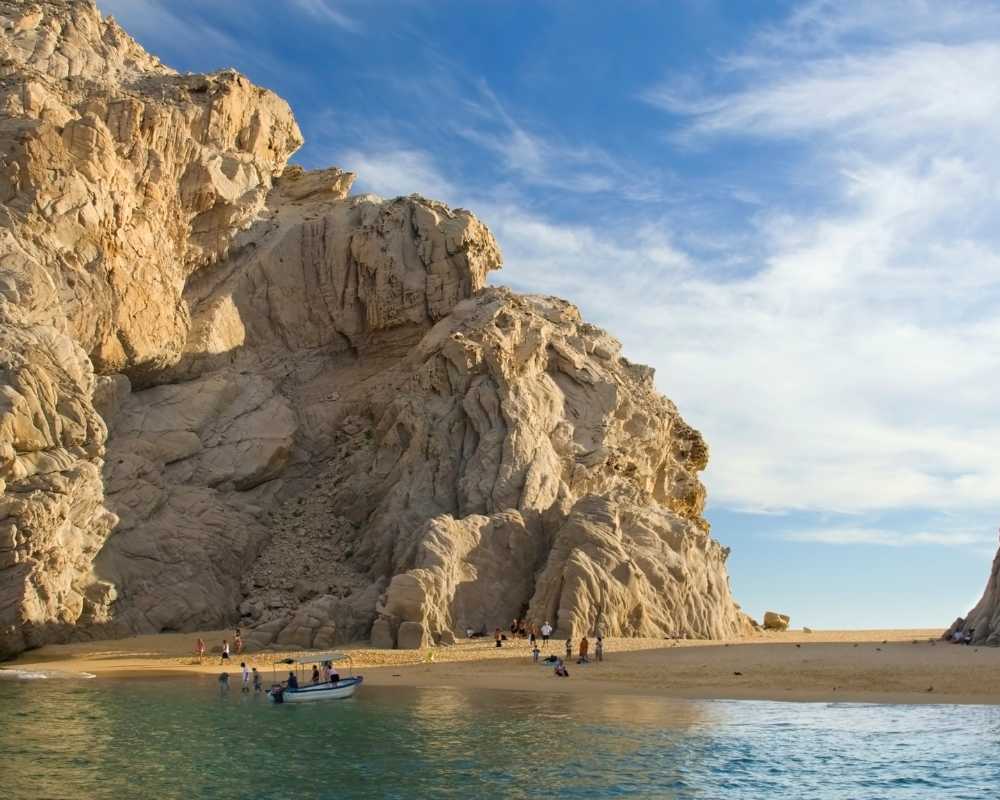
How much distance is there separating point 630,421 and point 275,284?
19482 mm

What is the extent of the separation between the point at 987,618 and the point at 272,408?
32.5 metres

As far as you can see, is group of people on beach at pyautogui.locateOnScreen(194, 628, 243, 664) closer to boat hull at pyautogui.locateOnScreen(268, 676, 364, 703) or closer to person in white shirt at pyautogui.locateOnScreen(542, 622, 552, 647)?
boat hull at pyautogui.locateOnScreen(268, 676, 364, 703)

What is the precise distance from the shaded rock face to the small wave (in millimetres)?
2676

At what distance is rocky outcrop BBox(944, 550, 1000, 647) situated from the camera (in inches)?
1718

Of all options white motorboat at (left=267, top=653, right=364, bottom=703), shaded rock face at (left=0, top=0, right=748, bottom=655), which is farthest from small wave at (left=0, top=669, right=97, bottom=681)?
white motorboat at (left=267, top=653, right=364, bottom=703)

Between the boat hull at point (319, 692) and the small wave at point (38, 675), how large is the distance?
7.47 meters

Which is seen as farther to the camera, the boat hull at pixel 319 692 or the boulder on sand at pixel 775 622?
the boulder on sand at pixel 775 622

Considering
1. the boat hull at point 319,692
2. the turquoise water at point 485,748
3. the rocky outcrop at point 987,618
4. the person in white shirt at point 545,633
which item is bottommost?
the turquoise water at point 485,748

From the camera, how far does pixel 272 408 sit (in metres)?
54.4

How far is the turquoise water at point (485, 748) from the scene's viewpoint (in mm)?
21469

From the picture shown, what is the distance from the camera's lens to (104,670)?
125 feet

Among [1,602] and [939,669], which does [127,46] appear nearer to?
[1,602]

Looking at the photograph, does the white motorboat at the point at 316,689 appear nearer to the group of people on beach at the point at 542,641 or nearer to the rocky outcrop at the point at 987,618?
the group of people on beach at the point at 542,641

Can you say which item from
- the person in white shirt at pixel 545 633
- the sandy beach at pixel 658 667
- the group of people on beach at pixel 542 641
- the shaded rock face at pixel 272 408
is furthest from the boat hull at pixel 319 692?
the person in white shirt at pixel 545 633
